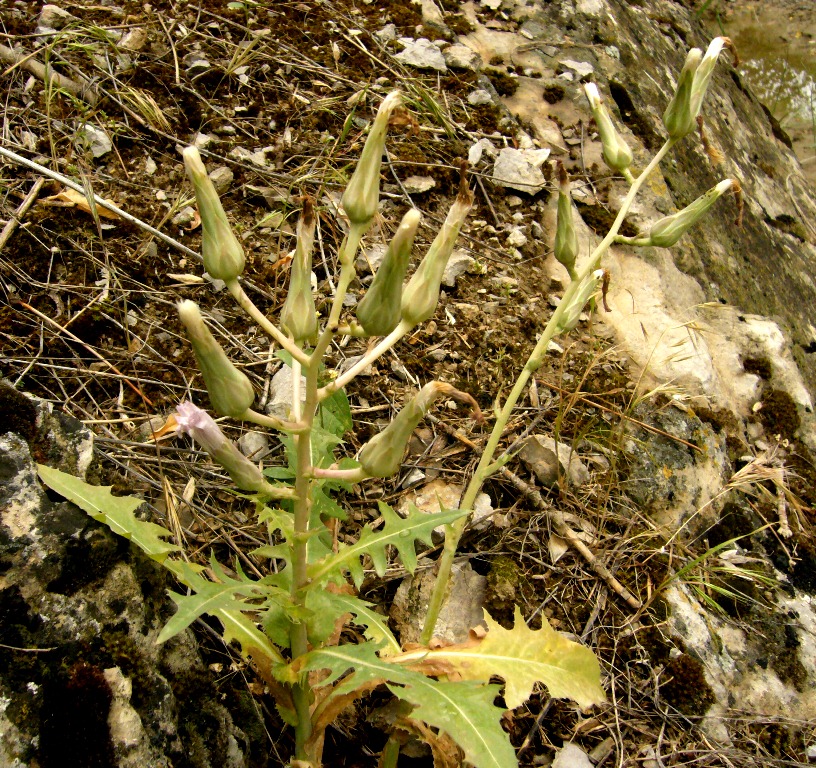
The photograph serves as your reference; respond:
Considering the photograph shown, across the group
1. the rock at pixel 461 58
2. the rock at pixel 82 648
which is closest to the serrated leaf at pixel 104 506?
the rock at pixel 82 648

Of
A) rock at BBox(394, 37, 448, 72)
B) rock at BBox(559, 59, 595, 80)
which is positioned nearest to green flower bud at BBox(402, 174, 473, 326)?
rock at BBox(394, 37, 448, 72)

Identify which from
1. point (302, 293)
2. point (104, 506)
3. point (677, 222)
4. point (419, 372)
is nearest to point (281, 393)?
point (419, 372)

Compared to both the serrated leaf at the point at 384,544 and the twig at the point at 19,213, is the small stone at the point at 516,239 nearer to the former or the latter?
the serrated leaf at the point at 384,544

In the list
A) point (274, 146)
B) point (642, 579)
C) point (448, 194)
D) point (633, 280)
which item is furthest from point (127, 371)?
point (633, 280)

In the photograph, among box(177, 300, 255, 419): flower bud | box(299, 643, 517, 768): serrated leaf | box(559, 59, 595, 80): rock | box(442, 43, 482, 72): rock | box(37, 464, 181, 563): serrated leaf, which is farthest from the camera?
box(559, 59, 595, 80): rock

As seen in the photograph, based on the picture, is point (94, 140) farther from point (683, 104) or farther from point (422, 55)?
point (683, 104)

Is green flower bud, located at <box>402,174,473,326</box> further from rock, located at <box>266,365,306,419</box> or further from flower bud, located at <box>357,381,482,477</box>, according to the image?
rock, located at <box>266,365,306,419</box>
